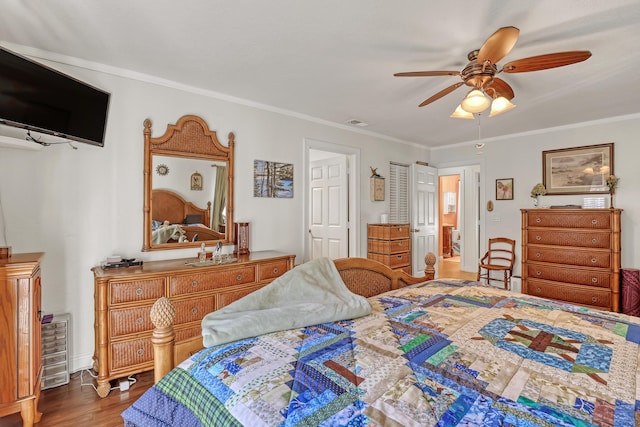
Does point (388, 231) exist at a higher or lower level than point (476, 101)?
lower

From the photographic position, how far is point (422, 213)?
5555 mm

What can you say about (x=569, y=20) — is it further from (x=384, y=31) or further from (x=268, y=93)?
(x=268, y=93)

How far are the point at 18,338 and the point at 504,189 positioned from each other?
5.71 m

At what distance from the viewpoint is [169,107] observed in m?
2.89

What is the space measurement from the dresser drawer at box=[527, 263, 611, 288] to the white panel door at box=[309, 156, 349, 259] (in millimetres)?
2546

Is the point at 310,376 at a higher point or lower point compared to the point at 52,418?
higher

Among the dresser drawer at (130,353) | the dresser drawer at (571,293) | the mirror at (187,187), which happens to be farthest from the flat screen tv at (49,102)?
the dresser drawer at (571,293)

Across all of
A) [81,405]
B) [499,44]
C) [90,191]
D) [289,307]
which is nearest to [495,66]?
[499,44]

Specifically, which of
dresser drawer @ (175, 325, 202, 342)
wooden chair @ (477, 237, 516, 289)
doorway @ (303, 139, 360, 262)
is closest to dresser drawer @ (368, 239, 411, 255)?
doorway @ (303, 139, 360, 262)

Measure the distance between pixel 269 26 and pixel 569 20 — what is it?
1836mm

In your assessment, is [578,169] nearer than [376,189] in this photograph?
Yes

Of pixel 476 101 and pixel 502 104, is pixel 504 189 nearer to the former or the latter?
pixel 502 104

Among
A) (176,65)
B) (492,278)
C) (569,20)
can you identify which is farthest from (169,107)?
(492,278)

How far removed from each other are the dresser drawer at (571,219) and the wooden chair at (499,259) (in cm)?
68
